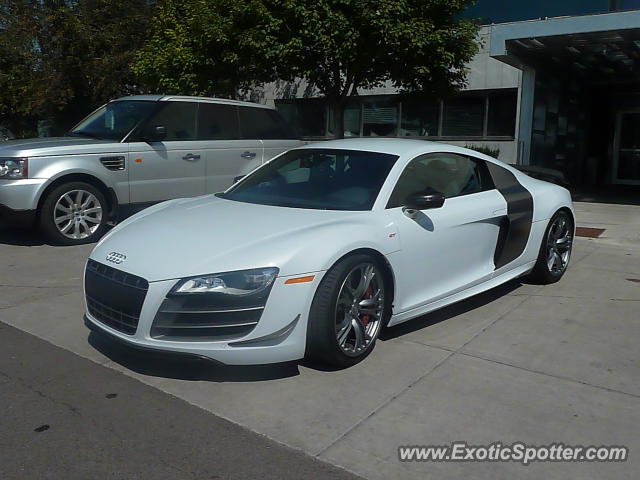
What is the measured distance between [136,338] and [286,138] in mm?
6505

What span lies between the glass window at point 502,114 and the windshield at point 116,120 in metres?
10.2

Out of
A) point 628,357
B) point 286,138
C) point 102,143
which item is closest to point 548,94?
point 286,138

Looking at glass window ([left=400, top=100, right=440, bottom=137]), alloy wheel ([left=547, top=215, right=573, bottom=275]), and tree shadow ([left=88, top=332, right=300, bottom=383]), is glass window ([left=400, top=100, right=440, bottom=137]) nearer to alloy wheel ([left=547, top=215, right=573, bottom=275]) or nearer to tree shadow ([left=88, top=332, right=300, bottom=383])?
alloy wheel ([left=547, top=215, right=573, bottom=275])

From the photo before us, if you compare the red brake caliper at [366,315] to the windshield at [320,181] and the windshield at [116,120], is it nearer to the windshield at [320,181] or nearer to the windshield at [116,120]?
the windshield at [320,181]

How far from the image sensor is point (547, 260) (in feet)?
19.5

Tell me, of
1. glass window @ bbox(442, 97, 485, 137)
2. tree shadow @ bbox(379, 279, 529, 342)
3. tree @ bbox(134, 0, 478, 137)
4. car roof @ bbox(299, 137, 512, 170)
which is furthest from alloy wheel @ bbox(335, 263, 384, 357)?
glass window @ bbox(442, 97, 485, 137)

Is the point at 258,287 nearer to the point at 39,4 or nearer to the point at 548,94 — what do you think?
the point at 548,94

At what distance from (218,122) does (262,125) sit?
791mm

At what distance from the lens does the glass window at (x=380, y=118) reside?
59.1ft

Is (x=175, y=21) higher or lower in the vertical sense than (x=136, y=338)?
higher

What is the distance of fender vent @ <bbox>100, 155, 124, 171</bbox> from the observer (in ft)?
25.7

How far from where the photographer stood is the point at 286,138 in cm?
980

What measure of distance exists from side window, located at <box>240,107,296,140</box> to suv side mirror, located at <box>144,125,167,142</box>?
1439 millimetres

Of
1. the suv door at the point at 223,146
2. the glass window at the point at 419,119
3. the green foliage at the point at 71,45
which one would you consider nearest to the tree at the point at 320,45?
the suv door at the point at 223,146
